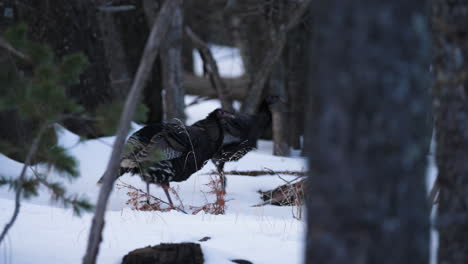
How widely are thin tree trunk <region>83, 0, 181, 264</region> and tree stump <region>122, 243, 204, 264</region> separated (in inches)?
19.4

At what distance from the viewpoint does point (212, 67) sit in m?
11.4

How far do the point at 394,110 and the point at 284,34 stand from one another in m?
8.50

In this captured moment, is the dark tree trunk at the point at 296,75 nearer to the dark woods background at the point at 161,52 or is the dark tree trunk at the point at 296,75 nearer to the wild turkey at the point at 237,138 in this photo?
the dark woods background at the point at 161,52

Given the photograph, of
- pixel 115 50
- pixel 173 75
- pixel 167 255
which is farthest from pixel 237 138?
pixel 115 50

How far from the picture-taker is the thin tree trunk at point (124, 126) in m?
2.95

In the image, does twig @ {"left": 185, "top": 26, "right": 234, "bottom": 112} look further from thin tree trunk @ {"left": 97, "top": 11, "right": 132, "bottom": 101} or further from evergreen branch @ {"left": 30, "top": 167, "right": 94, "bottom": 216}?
evergreen branch @ {"left": 30, "top": 167, "right": 94, "bottom": 216}

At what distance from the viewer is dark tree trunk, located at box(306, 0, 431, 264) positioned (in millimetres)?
1943

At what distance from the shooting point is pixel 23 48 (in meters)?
3.19

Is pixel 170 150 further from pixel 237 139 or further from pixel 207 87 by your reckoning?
pixel 207 87

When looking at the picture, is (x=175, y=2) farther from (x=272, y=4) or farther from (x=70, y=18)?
(x=272, y=4)

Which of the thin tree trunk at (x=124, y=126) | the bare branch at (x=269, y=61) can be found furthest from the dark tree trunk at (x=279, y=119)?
the thin tree trunk at (x=124, y=126)

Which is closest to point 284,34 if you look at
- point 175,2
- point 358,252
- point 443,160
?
point 175,2

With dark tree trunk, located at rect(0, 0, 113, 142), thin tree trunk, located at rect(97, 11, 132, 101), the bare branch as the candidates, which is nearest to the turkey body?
dark tree trunk, located at rect(0, 0, 113, 142)

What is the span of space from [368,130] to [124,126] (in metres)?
1.46
